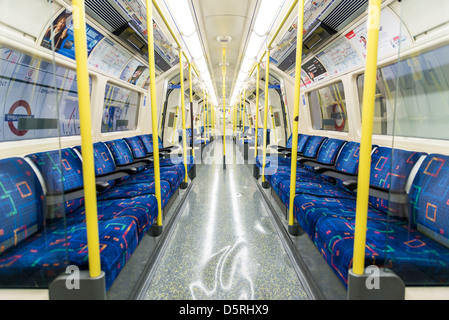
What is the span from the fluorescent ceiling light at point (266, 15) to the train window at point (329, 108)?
1611 mm

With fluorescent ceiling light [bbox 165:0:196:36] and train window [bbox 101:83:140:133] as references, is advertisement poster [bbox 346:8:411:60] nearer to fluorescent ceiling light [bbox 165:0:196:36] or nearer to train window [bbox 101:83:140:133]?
fluorescent ceiling light [bbox 165:0:196:36]

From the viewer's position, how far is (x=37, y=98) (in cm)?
206

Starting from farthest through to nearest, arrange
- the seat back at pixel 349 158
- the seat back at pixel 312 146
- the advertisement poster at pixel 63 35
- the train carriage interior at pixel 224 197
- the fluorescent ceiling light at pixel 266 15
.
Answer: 1. the seat back at pixel 312 146
2. the fluorescent ceiling light at pixel 266 15
3. the seat back at pixel 349 158
4. the advertisement poster at pixel 63 35
5. the train carriage interior at pixel 224 197

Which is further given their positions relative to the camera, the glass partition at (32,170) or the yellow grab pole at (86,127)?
the glass partition at (32,170)

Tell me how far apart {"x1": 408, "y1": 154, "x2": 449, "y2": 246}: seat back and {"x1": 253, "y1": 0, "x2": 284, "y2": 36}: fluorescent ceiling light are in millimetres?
2665

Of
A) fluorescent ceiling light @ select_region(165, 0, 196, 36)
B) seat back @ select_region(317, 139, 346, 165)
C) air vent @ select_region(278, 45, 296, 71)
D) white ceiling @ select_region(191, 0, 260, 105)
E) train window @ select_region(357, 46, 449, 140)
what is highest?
white ceiling @ select_region(191, 0, 260, 105)

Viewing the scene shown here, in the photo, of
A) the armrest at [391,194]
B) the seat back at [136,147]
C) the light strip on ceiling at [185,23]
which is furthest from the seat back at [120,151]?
the armrest at [391,194]

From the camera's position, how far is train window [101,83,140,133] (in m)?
4.18

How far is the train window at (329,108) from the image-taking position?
4074 mm

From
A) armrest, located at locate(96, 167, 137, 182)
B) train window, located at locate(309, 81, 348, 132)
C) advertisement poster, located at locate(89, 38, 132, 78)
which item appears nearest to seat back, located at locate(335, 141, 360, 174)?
train window, located at locate(309, 81, 348, 132)

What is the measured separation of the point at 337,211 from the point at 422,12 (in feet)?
5.78

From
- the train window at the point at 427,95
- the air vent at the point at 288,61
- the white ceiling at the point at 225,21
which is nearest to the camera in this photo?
the train window at the point at 427,95

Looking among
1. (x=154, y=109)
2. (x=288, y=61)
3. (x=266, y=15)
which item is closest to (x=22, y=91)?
(x=154, y=109)

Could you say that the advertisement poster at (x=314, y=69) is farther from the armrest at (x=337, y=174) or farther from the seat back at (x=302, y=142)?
the armrest at (x=337, y=174)
